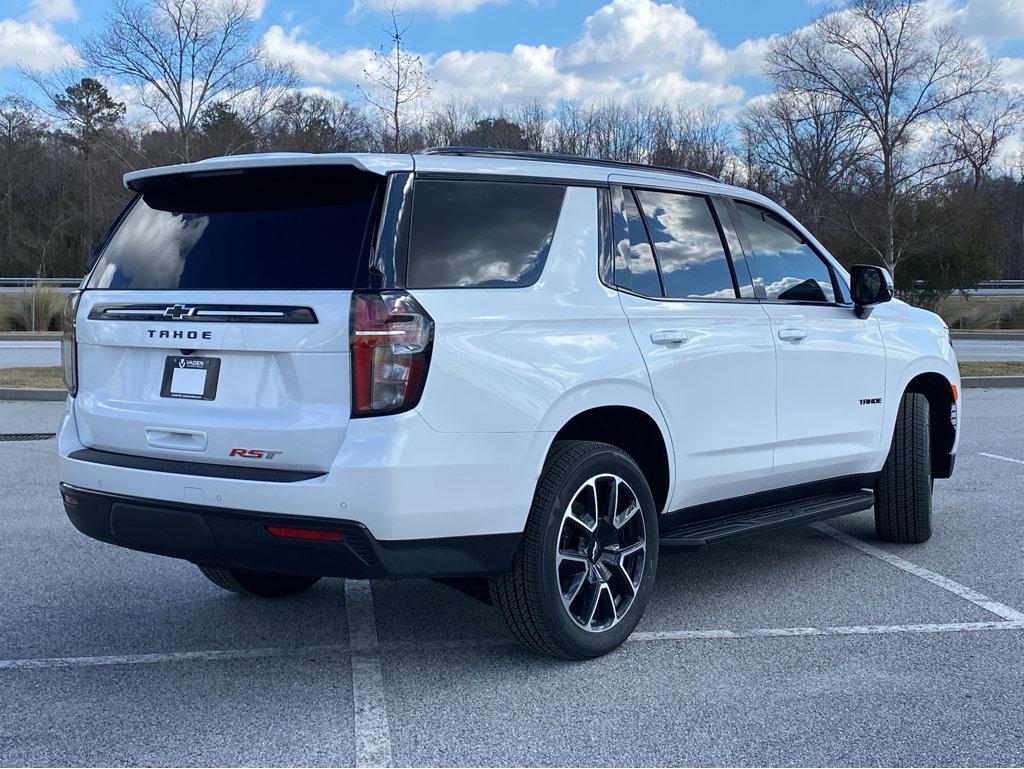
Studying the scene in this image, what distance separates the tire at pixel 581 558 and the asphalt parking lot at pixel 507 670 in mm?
148

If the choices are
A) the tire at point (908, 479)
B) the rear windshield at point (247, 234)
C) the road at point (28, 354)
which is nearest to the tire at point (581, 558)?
the rear windshield at point (247, 234)

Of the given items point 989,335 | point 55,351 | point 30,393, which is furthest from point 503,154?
point 989,335

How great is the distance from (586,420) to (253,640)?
164 cm

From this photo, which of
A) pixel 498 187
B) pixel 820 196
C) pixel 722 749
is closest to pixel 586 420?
pixel 498 187

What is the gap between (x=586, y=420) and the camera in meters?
4.46

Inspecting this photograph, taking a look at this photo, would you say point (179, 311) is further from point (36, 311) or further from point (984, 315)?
point (984, 315)

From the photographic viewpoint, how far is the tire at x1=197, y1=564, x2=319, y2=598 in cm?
512

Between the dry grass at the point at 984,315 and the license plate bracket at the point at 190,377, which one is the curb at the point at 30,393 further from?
the dry grass at the point at 984,315

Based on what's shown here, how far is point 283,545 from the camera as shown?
147 inches

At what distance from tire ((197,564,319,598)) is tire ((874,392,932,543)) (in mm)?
3206

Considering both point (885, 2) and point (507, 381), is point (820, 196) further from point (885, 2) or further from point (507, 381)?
point (507, 381)

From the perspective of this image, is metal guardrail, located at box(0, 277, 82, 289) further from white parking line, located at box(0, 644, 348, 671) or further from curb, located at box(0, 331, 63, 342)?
white parking line, located at box(0, 644, 348, 671)

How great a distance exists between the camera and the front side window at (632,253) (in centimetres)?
455

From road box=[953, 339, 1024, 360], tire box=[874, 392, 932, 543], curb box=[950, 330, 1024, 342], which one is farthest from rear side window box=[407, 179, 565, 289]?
curb box=[950, 330, 1024, 342]
